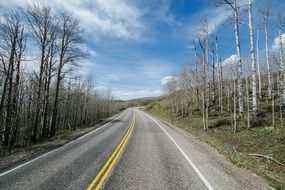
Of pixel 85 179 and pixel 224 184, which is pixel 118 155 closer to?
pixel 85 179

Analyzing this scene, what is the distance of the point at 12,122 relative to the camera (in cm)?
2191

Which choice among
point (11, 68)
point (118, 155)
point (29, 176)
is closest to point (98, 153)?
point (118, 155)

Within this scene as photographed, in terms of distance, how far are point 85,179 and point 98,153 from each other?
3916mm

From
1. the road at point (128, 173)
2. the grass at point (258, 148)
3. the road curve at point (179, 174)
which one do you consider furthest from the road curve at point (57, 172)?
the grass at point (258, 148)

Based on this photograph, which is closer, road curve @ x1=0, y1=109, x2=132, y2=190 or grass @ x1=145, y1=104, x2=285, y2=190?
road curve @ x1=0, y1=109, x2=132, y2=190

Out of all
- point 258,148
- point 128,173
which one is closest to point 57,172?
point 128,173

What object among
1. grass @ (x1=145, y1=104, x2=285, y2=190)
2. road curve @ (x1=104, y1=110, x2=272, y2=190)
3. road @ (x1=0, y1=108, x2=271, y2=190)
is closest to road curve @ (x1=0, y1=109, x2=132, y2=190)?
road @ (x1=0, y1=108, x2=271, y2=190)

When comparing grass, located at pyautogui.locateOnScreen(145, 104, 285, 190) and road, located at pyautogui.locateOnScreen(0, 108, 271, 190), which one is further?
grass, located at pyautogui.locateOnScreen(145, 104, 285, 190)

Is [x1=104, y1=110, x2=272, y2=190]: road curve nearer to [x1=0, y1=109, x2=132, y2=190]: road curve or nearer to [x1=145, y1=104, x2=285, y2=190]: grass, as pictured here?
[x1=145, y1=104, x2=285, y2=190]: grass

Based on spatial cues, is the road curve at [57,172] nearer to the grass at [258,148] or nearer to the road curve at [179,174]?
the road curve at [179,174]

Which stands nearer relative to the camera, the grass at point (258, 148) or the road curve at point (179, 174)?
the road curve at point (179, 174)

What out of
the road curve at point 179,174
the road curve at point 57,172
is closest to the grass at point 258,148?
the road curve at point 179,174

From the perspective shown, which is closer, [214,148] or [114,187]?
[114,187]

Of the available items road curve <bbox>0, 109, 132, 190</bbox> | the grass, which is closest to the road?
road curve <bbox>0, 109, 132, 190</bbox>
